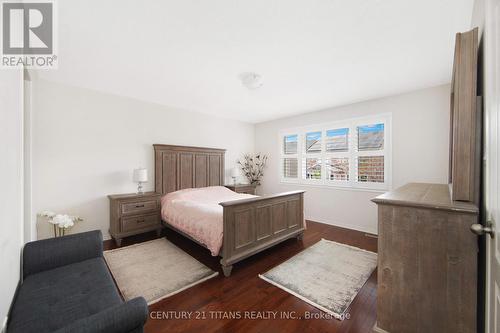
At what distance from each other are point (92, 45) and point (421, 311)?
360 centimetres

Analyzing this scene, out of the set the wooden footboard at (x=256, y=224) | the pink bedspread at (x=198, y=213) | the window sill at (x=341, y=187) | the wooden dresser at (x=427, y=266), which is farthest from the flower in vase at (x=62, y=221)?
the window sill at (x=341, y=187)

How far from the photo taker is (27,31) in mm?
1776

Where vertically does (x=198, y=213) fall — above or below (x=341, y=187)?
below

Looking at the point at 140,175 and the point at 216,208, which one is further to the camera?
the point at 140,175

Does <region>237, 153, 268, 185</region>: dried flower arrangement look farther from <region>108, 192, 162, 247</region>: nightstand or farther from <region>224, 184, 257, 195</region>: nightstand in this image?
<region>108, 192, 162, 247</region>: nightstand

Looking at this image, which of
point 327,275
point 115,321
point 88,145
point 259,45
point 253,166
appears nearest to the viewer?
point 115,321

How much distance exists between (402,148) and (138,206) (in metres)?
4.71

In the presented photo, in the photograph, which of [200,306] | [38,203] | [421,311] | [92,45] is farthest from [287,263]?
[38,203]

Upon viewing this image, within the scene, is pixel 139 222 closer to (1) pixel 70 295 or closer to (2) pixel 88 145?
(2) pixel 88 145

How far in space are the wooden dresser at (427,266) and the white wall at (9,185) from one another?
2.29 metres

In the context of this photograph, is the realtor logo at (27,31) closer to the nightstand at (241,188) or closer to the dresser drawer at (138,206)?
the dresser drawer at (138,206)

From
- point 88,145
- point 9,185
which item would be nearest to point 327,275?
point 9,185

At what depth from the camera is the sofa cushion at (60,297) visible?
1.09 meters

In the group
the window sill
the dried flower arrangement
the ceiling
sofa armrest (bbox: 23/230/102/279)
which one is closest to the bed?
the dried flower arrangement
